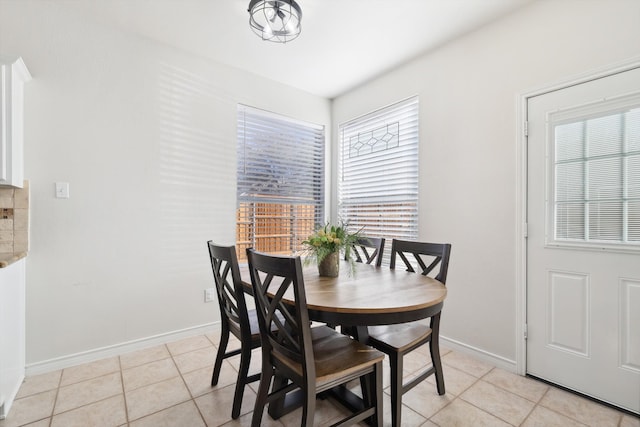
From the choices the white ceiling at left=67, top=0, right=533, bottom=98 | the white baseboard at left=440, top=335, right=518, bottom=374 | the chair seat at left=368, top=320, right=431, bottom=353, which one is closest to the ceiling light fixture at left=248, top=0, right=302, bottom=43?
the white ceiling at left=67, top=0, right=533, bottom=98

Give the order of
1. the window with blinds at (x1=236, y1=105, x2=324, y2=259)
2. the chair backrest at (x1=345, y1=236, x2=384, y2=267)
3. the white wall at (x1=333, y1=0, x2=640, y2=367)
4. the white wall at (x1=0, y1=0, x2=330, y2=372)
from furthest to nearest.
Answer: the window with blinds at (x1=236, y1=105, x2=324, y2=259)
the chair backrest at (x1=345, y1=236, x2=384, y2=267)
the white wall at (x1=0, y1=0, x2=330, y2=372)
the white wall at (x1=333, y1=0, x2=640, y2=367)

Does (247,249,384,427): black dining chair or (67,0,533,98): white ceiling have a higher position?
(67,0,533,98): white ceiling

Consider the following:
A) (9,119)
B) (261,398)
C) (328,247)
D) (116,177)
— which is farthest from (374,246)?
(9,119)

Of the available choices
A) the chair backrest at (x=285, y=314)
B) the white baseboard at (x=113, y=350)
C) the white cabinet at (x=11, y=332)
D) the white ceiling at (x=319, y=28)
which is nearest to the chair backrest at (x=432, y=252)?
the chair backrest at (x=285, y=314)

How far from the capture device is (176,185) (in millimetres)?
2773

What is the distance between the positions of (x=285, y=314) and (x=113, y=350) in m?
1.99

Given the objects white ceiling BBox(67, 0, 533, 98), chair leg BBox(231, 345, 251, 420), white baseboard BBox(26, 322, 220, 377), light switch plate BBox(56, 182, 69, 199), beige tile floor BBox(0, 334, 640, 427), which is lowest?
beige tile floor BBox(0, 334, 640, 427)

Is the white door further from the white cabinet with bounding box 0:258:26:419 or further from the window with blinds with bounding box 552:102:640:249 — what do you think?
the white cabinet with bounding box 0:258:26:419

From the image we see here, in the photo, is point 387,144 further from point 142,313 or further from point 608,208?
A: point 142,313

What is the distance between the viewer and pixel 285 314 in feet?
4.50

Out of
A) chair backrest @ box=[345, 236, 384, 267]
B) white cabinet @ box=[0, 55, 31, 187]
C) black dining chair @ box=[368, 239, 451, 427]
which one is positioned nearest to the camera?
black dining chair @ box=[368, 239, 451, 427]

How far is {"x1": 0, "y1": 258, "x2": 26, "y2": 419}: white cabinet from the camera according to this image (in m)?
1.69

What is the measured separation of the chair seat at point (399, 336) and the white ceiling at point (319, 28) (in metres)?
2.23

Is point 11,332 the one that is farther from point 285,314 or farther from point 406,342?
point 406,342
